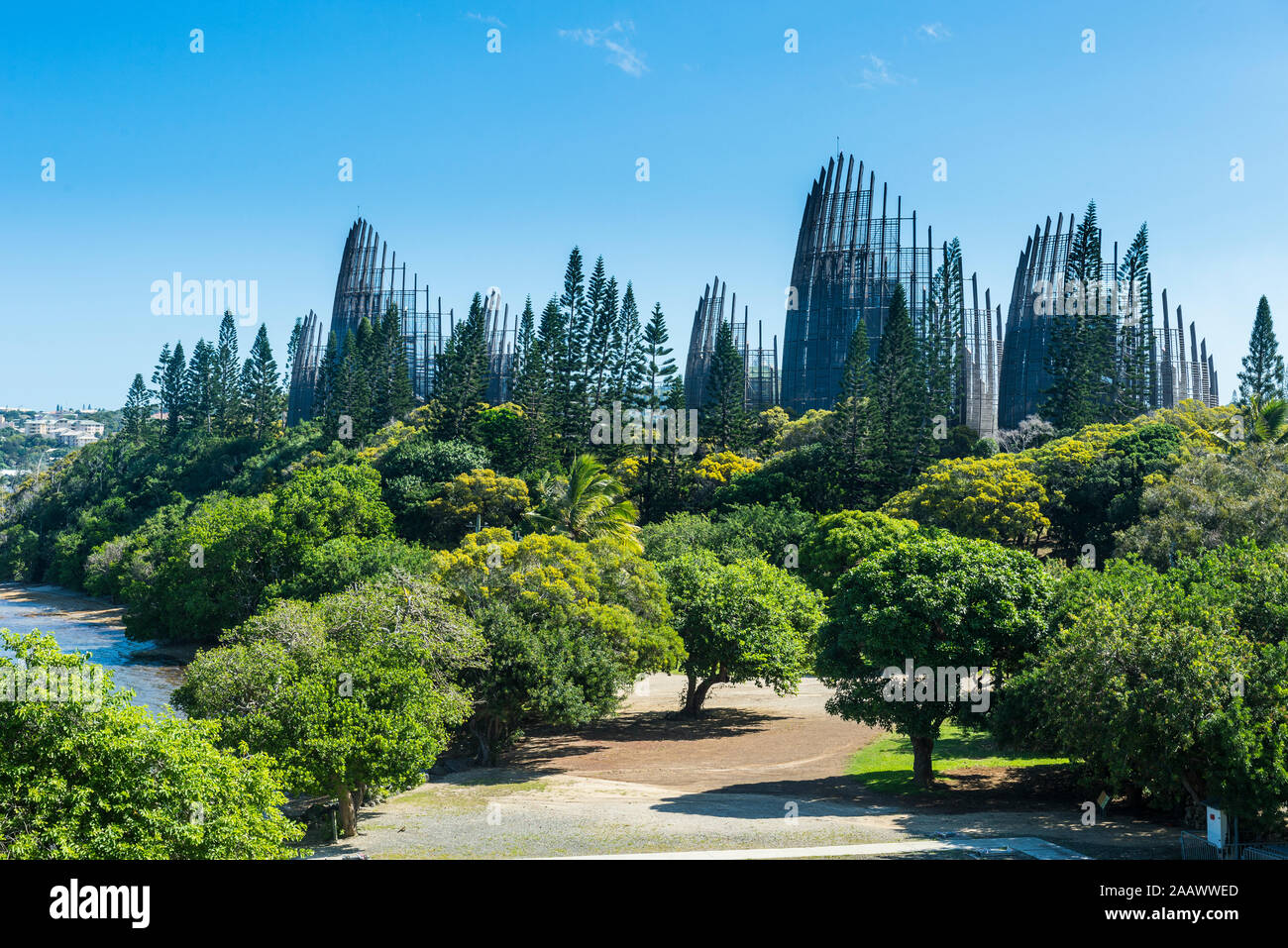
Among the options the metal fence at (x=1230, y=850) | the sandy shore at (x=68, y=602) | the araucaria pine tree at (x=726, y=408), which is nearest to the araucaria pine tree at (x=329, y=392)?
the sandy shore at (x=68, y=602)

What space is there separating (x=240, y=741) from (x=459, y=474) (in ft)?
108

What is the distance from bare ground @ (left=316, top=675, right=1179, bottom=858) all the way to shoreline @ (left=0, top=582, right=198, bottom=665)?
25048mm

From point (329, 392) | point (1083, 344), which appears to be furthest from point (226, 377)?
point (1083, 344)

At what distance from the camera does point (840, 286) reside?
70.2 meters

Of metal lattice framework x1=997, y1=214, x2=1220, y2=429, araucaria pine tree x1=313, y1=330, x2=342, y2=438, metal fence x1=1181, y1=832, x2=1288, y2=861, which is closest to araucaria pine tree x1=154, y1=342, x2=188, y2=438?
araucaria pine tree x1=313, y1=330, x2=342, y2=438

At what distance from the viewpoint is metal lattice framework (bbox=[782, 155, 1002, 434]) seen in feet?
226

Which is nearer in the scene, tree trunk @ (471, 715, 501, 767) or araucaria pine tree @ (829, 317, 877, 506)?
tree trunk @ (471, 715, 501, 767)

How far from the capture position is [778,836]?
18.7 m

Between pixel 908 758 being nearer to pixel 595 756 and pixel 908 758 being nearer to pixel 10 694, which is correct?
pixel 595 756

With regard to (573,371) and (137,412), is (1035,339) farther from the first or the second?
(137,412)

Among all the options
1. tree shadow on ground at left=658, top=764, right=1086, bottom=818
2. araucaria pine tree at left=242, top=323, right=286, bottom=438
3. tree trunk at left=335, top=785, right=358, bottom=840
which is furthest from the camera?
araucaria pine tree at left=242, top=323, right=286, bottom=438

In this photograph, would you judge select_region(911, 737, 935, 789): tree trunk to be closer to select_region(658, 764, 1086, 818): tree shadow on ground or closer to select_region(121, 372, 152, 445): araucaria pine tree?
select_region(658, 764, 1086, 818): tree shadow on ground

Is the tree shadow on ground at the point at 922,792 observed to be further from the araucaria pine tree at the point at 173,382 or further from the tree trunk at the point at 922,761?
the araucaria pine tree at the point at 173,382
